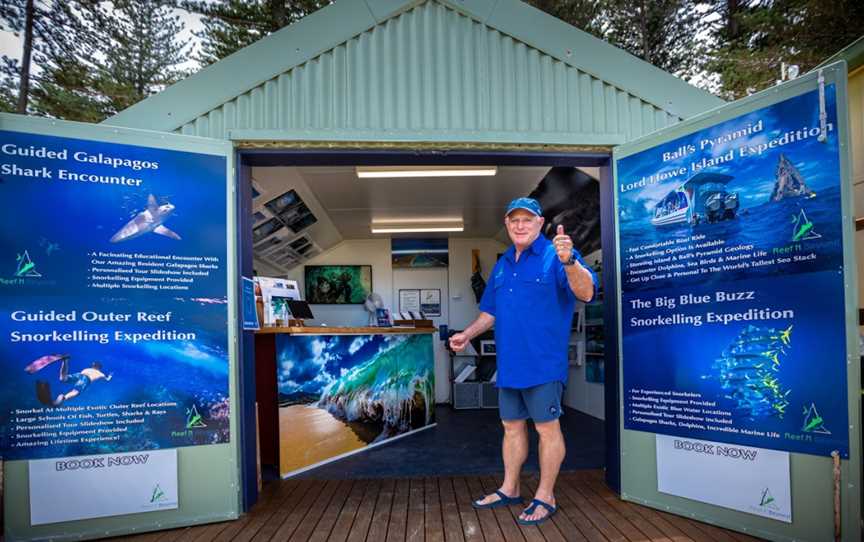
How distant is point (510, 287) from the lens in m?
3.51

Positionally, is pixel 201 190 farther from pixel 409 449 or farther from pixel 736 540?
pixel 736 540

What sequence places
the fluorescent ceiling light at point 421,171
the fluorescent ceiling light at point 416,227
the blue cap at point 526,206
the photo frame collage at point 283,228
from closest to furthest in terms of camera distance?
1. the blue cap at point 526,206
2. the fluorescent ceiling light at point 421,171
3. the photo frame collage at point 283,228
4. the fluorescent ceiling light at point 416,227

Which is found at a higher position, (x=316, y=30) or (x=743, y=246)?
(x=316, y=30)

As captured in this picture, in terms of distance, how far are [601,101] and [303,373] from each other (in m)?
3.16

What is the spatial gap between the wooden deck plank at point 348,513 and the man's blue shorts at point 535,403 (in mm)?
1115

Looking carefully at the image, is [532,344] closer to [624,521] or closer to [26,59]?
[624,521]

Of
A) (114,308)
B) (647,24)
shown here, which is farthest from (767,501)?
(647,24)

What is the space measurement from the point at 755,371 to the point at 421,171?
3.50 m

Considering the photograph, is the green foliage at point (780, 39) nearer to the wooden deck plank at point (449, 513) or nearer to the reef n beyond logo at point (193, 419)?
the wooden deck plank at point (449, 513)

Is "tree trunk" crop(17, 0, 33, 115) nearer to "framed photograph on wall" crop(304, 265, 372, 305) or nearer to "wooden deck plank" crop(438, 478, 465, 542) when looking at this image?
"framed photograph on wall" crop(304, 265, 372, 305)

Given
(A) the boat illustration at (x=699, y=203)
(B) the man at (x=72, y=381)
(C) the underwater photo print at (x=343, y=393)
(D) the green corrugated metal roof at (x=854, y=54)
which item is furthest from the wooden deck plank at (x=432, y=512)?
(D) the green corrugated metal roof at (x=854, y=54)

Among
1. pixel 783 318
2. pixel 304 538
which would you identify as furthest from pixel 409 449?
pixel 783 318

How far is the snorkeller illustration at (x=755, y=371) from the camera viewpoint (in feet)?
9.70

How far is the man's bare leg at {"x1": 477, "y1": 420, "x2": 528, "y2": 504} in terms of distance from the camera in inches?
139
